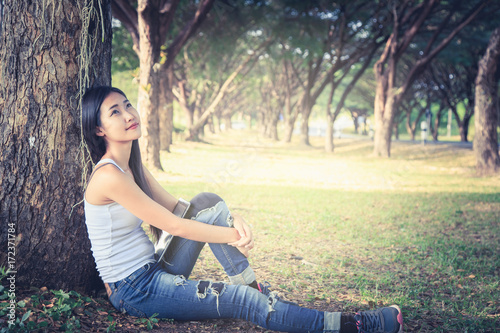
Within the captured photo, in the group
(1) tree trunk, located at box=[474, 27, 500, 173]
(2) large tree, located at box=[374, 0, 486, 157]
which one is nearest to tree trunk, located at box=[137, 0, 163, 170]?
(1) tree trunk, located at box=[474, 27, 500, 173]

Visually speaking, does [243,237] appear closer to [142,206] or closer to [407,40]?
[142,206]

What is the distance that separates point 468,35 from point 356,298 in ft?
60.4

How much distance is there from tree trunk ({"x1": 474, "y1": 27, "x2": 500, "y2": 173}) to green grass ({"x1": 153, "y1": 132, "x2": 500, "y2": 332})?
72cm

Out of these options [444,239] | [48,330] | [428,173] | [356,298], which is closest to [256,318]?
[48,330]

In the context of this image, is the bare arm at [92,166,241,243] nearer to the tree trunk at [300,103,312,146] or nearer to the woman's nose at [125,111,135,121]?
the woman's nose at [125,111,135,121]

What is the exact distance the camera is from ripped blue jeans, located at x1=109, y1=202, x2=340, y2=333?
2672 millimetres

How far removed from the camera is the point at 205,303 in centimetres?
272

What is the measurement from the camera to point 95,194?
2.65 m

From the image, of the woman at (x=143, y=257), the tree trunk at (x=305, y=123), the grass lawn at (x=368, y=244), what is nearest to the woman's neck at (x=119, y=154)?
the woman at (x=143, y=257)

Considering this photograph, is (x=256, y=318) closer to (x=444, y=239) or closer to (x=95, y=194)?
(x=95, y=194)

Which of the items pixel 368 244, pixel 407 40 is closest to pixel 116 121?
pixel 368 244

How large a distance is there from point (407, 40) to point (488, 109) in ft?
18.3

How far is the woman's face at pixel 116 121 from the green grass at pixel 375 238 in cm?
201

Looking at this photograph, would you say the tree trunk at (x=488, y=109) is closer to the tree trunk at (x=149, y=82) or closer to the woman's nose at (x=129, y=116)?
the tree trunk at (x=149, y=82)
